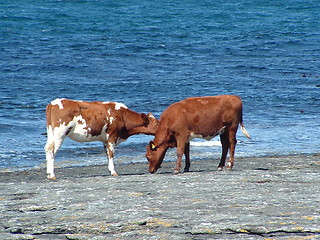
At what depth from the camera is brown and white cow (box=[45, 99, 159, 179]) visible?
1322 cm

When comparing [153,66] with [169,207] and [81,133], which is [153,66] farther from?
[169,207]

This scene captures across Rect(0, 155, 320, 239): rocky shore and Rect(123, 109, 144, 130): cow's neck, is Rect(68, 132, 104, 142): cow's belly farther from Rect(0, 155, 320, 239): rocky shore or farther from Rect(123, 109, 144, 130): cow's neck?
Rect(0, 155, 320, 239): rocky shore

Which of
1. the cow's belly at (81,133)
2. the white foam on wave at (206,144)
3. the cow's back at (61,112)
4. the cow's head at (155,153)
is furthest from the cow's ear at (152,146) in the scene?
the white foam on wave at (206,144)

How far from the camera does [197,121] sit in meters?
13.1

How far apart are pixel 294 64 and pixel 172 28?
15.6 meters

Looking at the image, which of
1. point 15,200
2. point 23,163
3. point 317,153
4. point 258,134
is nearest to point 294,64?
point 258,134

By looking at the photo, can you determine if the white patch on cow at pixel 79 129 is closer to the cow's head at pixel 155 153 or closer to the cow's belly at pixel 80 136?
the cow's belly at pixel 80 136

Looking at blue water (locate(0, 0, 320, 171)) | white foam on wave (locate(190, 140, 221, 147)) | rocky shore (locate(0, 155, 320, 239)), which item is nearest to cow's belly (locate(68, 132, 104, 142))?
rocky shore (locate(0, 155, 320, 239))

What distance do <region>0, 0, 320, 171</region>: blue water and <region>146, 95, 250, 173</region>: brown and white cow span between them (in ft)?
15.8

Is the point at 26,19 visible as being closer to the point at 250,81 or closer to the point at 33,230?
the point at 250,81

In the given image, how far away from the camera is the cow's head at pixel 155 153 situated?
13617 millimetres

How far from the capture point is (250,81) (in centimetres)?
3634

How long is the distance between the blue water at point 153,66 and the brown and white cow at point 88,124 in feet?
12.0

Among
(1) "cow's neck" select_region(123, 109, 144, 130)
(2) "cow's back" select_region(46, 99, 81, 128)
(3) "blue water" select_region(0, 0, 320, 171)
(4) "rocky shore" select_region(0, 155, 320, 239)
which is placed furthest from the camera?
(3) "blue water" select_region(0, 0, 320, 171)
